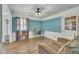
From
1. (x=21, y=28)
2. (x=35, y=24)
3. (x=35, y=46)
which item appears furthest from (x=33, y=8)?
(x=35, y=46)

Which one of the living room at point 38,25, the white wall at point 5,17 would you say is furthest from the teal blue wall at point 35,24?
the white wall at point 5,17

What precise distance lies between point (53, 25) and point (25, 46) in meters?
0.63

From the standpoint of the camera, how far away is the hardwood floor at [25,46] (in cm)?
190

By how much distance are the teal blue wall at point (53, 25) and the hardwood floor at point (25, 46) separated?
0.66ft

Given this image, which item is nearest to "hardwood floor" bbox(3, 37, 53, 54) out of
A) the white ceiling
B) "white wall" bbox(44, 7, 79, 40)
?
"white wall" bbox(44, 7, 79, 40)

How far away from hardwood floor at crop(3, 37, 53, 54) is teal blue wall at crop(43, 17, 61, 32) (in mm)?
202

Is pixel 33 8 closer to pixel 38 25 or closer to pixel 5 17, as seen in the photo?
pixel 38 25

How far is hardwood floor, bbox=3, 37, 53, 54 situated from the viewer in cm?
190

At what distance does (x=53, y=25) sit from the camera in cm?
194
